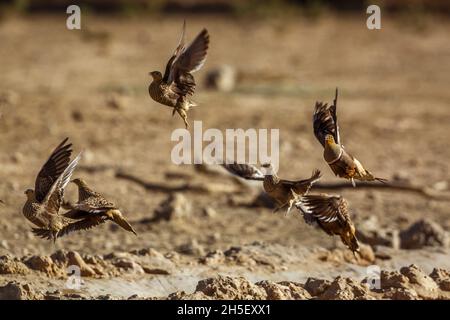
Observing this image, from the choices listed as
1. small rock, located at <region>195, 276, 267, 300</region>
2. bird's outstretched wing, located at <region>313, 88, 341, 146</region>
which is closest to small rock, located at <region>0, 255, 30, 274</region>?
small rock, located at <region>195, 276, 267, 300</region>

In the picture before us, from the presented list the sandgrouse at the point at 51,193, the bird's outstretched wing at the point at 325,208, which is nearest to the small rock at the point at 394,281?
the bird's outstretched wing at the point at 325,208

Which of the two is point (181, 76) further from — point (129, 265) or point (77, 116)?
point (77, 116)

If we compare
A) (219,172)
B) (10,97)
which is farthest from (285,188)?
(10,97)

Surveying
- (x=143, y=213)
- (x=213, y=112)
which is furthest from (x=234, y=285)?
(x=213, y=112)

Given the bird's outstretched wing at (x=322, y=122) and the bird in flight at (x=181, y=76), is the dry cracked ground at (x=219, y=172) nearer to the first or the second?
the bird's outstretched wing at (x=322, y=122)

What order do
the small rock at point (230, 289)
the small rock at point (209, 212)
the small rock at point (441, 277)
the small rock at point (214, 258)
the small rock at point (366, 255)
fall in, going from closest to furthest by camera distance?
the small rock at point (230, 289) < the small rock at point (441, 277) < the small rock at point (214, 258) < the small rock at point (366, 255) < the small rock at point (209, 212)

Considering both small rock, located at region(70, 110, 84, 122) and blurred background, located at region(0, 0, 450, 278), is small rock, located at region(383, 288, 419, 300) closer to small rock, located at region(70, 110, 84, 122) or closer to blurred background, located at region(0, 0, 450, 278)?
blurred background, located at region(0, 0, 450, 278)
